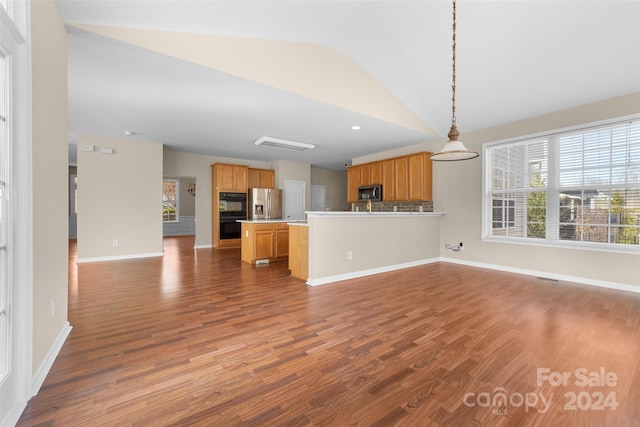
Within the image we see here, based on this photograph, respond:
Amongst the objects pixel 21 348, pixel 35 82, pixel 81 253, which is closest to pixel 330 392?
pixel 21 348

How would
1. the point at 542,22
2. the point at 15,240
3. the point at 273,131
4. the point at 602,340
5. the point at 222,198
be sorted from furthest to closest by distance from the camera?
the point at 222,198, the point at 273,131, the point at 542,22, the point at 602,340, the point at 15,240

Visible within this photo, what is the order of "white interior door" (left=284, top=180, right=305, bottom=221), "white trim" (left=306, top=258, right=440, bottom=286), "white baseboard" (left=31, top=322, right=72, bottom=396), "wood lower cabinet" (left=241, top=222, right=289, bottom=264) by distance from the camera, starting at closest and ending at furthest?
1. "white baseboard" (left=31, top=322, right=72, bottom=396)
2. "white trim" (left=306, top=258, right=440, bottom=286)
3. "wood lower cabinet" (left=241, top=222, right=289, bottom=264)
4. "white interior door" (left=284, top=180, right=305, bottom=221)

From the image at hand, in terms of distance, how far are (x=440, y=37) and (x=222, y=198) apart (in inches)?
239

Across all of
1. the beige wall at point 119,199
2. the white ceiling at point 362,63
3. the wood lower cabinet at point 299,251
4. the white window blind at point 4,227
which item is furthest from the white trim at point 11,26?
the beige wall at point 119,199

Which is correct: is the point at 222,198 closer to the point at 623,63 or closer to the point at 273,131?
the point at 273,131

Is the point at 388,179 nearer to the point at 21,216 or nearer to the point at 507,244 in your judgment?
the point at 507,244

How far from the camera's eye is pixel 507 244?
15.3 feet

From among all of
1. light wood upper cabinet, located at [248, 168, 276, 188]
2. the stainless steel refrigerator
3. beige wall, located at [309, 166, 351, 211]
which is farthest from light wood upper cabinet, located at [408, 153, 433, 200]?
beige wall, located at [309, 166, 351, 211]

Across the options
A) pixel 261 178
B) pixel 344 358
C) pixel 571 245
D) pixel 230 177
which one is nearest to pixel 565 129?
pixel 571 245

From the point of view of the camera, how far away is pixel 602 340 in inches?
86.0

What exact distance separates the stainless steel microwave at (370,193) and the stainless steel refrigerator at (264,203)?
254 centimetres

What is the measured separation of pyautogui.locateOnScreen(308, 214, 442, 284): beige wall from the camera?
3.84 meters

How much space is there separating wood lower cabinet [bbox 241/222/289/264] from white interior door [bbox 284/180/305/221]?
258 centimetres

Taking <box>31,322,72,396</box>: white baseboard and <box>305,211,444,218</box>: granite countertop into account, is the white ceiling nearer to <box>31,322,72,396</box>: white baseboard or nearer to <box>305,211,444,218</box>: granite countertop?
<box>305,211,444,218</box>: granite countertop
